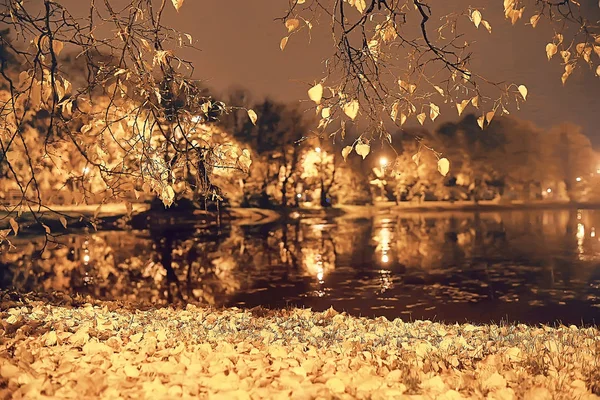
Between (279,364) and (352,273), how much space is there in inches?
766

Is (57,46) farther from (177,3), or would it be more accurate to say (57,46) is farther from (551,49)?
(551,49)

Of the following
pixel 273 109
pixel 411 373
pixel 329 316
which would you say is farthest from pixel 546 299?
pixel 273 109

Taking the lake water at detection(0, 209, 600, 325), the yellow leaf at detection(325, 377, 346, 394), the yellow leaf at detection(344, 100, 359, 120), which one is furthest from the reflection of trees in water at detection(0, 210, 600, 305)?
the yellow leaf at detection(344, 100, 359, 120)

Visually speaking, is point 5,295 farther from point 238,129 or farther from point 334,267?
point 238,129

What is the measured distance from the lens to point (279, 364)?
6.63 meters

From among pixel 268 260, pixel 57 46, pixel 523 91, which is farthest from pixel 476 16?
pixel 268 260

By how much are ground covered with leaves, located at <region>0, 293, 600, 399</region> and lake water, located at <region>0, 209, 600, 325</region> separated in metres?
9.61

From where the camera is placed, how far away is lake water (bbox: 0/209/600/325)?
63.6 feet

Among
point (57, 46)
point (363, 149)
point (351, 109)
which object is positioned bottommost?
point (363, 149)

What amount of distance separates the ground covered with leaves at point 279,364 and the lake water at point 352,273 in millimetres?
9615

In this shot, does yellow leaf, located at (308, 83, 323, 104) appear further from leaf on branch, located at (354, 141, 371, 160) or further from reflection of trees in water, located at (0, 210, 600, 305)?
reflection of trees in water, located at (0, 210, 600, 305)

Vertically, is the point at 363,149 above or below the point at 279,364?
above

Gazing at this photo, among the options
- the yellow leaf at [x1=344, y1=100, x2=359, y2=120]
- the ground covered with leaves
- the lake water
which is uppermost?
the yellow leaf at [x1=344, y1=100, x2=359, y2=120]

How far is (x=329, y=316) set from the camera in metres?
13.6
